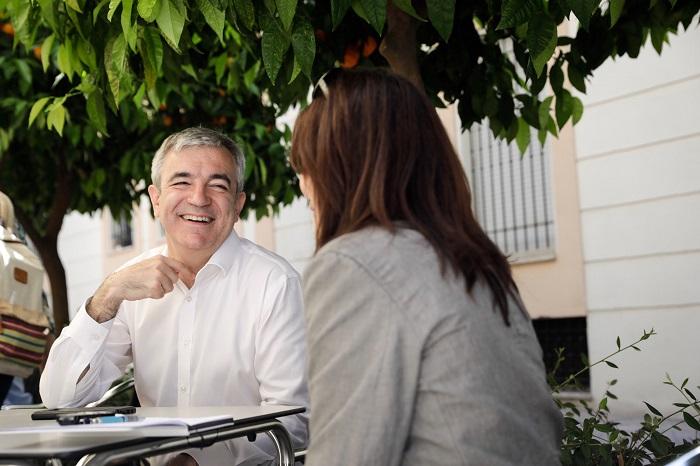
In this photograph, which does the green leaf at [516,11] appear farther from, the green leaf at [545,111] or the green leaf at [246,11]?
the green leaf at [545,111]

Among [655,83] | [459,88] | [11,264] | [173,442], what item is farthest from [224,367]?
[655,83]

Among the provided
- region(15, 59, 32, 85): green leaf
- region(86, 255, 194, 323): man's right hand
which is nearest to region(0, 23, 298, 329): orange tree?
region(15, 59, 32, 85): green leaf

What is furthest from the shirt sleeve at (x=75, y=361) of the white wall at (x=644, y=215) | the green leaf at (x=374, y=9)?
the white wall at (x=644, y=215)

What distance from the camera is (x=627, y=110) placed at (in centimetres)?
920

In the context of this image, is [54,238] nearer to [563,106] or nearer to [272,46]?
[563,106]

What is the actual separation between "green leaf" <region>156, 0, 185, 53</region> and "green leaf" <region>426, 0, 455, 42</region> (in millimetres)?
648

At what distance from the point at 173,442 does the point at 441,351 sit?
0.65 m

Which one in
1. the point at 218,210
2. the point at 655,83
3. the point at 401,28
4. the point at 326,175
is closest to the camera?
the point at 326,175

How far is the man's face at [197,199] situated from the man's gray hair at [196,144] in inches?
0.6

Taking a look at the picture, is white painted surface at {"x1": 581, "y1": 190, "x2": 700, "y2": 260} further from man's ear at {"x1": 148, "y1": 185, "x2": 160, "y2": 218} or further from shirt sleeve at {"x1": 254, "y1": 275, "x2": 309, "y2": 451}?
shirt sleeve at {"x1": 254, "y1": 275, "x2": 309, "y2": 451}

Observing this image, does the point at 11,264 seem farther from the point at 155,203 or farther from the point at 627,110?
the point at 627,110

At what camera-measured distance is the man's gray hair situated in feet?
11.2

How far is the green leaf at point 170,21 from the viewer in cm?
267

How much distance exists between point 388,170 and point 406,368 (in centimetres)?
37
